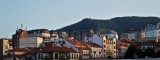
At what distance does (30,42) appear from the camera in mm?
94688

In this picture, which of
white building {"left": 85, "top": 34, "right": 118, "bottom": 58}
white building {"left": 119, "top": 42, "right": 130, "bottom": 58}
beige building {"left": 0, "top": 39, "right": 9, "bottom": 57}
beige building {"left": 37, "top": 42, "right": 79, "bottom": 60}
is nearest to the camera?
beige building {"left": 37, "top": 42, "right": 79, "bottom": 60}

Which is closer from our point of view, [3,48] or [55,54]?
[55,54]

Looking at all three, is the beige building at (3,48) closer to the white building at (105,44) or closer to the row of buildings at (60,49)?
the row of buildings at (60,49)

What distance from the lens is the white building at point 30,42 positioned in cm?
9369

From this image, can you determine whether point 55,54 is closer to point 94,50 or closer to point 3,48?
point 94,50

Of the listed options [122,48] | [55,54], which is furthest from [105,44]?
[55,54]

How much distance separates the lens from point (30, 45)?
309ft

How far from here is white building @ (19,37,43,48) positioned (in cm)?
9369

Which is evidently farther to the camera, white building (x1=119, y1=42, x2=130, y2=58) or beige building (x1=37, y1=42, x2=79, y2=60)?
white building (x1=119, y1=42, x2=130, y2=58)

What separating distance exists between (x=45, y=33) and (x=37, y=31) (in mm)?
5413

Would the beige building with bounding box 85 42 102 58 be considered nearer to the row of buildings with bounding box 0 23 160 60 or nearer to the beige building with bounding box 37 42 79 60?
the row of buildings with bounding box 0 23 160 60

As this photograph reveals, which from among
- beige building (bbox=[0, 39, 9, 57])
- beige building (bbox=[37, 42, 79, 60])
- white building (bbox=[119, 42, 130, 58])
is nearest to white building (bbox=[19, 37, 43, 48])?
beige building (bbox=[0, 39, 9, 57])

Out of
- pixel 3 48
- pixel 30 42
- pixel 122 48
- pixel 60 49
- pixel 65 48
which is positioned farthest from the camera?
pixel 122 48

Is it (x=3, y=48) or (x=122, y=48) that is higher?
(x=3, y=48)
